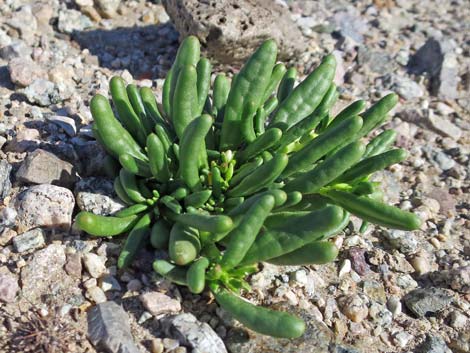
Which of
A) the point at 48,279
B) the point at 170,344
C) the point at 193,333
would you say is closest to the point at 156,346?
the point at 170,344

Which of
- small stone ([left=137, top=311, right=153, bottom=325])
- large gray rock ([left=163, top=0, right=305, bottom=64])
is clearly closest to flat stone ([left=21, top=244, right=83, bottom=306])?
small stone ([left=137, top=311, right=153, bottom=325])

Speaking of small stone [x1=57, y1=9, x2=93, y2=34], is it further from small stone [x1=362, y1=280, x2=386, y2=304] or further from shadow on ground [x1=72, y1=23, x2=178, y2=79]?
small stone [x1=362, y1=280, x2=386, y2=304]

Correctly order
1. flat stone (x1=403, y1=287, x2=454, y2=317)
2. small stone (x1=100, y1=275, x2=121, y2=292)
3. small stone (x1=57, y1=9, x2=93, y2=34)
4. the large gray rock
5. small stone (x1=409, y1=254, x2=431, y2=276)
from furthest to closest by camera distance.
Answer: small stone (x1=57, y1=9, x2=93, y2=34)
the large gray rock
small stone (x1=409, y1=254, x2=431, y2=276)
flat stone (x1=403, y1=287, x2=454, y2=317)
small stone (x1=100, y1=275, x2=121, y2=292)

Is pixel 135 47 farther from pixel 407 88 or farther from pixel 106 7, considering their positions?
pixel 407 88

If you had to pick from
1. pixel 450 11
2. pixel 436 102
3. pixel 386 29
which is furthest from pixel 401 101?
pixel 450 11

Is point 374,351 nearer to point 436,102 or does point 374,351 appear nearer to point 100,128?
point 100,128

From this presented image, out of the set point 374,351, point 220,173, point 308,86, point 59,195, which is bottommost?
point 374,351
